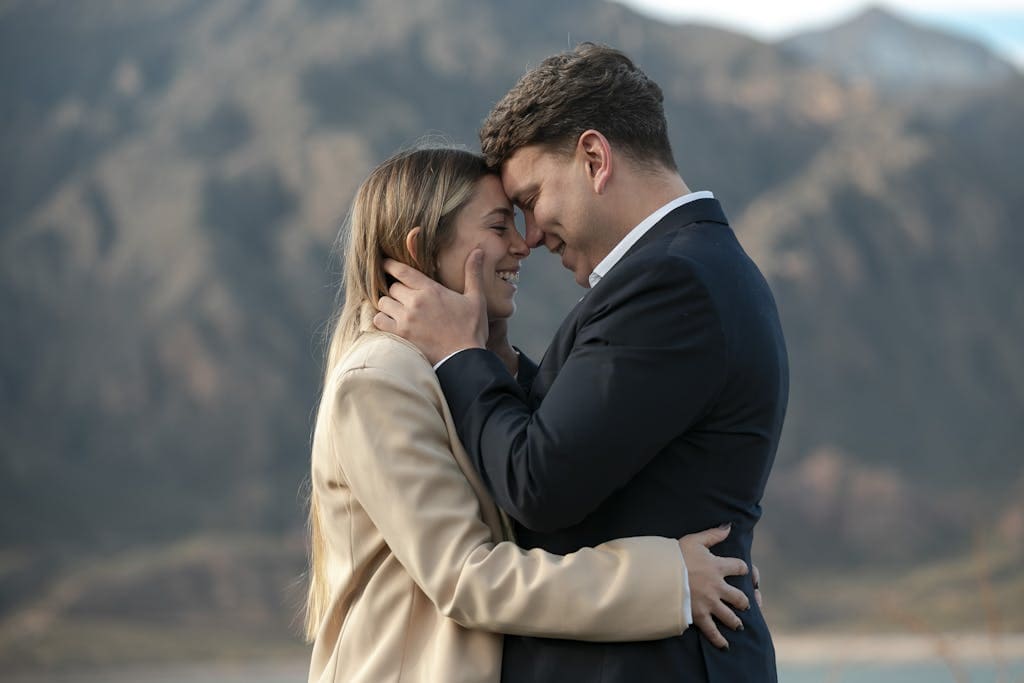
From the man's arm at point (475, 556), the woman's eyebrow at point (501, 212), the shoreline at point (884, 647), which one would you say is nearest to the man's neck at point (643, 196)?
the woman's eyebrow at point (501, 212)

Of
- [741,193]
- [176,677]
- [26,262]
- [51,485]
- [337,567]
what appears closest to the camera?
[337,567]

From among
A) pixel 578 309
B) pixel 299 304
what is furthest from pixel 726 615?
pixel 299 304

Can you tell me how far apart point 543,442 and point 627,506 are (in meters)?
0.25

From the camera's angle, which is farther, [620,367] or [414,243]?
[414,243]

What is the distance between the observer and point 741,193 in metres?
45.6

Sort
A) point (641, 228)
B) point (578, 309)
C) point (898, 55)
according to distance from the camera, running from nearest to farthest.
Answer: point (578, 309) → point (641, 228) → point (898, 55)

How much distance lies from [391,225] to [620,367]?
758mm

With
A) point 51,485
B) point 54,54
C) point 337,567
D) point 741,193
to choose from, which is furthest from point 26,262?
point 337,567

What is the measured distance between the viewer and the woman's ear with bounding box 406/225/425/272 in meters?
3.06

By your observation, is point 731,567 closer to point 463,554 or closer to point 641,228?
point 463,554

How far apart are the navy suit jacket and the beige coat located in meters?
0.07

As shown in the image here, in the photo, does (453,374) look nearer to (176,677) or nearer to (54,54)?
(176,677)

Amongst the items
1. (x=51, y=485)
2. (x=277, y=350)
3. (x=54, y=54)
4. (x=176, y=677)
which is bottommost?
(x=176, y=677)

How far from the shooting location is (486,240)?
3115 mm
